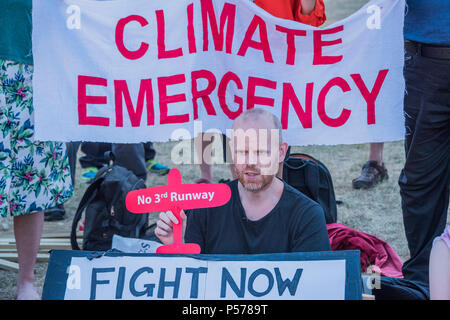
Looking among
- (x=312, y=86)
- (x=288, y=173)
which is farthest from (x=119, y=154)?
(x=312, y=86)

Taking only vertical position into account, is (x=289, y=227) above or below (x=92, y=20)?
below

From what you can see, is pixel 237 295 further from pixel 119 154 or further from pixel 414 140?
pixel 119 154

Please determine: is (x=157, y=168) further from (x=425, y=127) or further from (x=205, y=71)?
(x=425, y=127)

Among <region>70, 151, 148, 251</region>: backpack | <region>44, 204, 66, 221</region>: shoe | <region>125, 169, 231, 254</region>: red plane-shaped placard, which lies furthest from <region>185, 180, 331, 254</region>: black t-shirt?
<region>44, 204, 66, 221</region>: shoe

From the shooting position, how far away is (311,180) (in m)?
3.52

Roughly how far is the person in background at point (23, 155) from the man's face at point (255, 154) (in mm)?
1256

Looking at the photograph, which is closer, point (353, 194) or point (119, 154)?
point (119, 154)

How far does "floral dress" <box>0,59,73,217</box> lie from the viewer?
10.1ft

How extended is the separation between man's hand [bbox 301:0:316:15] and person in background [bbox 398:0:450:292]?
1.79ft

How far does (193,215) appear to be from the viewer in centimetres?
259

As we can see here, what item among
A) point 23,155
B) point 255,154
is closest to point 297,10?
point 255,154

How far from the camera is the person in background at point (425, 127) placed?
3.20m

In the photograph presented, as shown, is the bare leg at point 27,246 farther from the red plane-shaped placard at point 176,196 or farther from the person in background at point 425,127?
the person in background at point 425,127

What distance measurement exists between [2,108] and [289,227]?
61.4 inches
